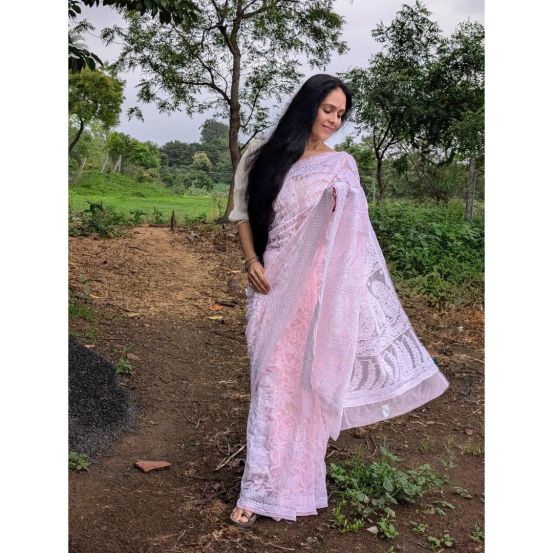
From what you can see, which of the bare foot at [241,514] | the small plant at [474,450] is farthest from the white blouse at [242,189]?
the small plant at [474,450]

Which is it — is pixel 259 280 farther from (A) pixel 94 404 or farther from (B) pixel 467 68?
(B) pixel 467 68

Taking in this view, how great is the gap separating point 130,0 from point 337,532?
9.68ft

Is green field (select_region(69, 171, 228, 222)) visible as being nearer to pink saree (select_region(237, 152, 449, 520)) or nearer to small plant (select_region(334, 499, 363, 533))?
pink saree (select_region(237, 152, 449, 520))

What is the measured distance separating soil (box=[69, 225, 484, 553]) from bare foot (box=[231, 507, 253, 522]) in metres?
0.04

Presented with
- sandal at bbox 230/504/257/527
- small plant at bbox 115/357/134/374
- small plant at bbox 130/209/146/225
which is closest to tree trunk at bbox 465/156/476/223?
small plant at bbox 130/209/146/225

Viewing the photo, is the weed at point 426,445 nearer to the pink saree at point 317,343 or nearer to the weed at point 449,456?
the weed at point 449,456

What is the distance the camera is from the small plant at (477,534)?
8.52 ft

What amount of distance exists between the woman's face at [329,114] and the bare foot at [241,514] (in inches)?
54.9

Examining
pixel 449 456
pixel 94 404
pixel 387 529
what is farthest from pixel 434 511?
pixel 94 404

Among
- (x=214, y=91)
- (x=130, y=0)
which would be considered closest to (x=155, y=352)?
(x=130, y=0)

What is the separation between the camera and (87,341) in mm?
4648

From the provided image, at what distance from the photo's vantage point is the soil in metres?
2.54

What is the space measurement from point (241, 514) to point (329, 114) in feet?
4.90

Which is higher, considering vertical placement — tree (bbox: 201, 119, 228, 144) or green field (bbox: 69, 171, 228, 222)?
tree (bbox: 201, 119, 228, 144)
